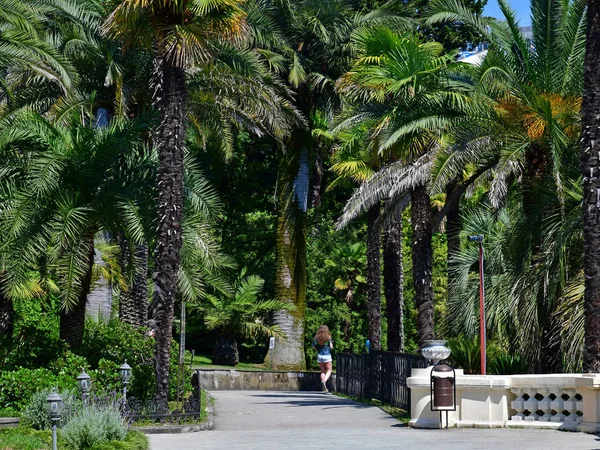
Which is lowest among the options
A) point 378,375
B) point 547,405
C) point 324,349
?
point 547,405

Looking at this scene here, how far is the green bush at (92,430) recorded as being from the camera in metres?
13.9

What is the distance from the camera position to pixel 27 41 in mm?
24609

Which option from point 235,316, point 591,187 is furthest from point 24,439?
point 235,316

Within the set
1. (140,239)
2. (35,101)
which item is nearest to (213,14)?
(140,239)

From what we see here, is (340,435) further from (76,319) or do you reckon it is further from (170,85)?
(76,319)

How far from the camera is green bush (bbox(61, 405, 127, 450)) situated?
13.9 m

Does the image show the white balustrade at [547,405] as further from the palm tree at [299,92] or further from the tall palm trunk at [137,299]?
the palm tree at [299,92]

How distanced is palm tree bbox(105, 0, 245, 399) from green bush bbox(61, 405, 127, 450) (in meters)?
5.36

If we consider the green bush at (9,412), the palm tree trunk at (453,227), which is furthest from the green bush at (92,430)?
the palm tree trunk at (453,227)

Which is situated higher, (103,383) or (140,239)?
(140,239)

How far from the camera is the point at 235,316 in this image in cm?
4372

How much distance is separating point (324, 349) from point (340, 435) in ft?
44.9

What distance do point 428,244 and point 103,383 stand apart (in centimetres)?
895

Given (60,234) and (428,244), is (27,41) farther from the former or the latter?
(428,244)
